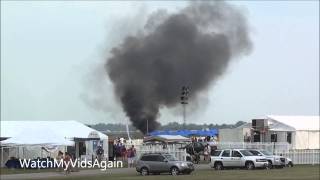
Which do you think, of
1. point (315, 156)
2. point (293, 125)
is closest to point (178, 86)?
point (293, 125)

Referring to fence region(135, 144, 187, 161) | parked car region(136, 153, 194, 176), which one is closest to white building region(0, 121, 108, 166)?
fence region(135, 144, 187, 161)

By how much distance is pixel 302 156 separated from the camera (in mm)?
52062

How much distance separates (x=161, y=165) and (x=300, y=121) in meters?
29.7

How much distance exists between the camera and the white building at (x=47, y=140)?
150ft

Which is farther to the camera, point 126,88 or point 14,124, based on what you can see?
point 126,88

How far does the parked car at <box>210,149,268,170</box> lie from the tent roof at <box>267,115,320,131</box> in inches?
798

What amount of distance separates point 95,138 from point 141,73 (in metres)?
43.3

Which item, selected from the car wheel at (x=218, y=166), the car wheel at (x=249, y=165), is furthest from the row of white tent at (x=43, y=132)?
the car wheel at (x=249, y=165)

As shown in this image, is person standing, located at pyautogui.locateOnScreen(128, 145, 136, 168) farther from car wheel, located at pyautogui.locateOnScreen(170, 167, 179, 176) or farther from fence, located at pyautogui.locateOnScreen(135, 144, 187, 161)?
car wheel, located at pyautogui.locateOnScreen(170, 167, 179, 176)

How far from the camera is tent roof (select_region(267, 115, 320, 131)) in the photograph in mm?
62000

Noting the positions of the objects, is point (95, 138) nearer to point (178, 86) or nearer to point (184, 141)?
point (184, 141)

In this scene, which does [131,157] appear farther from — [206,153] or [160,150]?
[206,153]

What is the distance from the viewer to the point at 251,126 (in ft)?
212

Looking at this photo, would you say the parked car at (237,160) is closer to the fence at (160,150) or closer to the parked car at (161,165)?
the parked car at (161,165)
